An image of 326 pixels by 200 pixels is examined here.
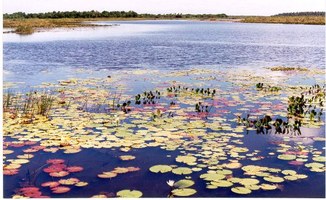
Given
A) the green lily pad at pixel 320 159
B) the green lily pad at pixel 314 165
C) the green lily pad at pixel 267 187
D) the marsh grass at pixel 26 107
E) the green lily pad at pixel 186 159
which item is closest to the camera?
the green lily pad at pixel 267 187

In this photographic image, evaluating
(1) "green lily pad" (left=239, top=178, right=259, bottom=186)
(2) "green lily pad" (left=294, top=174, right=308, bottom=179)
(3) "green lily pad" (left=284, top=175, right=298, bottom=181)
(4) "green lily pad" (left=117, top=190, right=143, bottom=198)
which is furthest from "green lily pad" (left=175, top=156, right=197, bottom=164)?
(2) "green lily pad" (left=294, top=174, right=308, bottom=179)

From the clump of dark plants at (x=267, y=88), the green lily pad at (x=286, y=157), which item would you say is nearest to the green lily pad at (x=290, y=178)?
the green lily pad at (x=286, y=157)

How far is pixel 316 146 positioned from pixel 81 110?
14.6ft

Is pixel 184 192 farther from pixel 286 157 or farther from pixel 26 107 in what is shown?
pixel 26 107

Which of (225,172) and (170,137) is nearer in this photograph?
(225,172)

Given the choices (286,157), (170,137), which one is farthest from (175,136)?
(286,157)

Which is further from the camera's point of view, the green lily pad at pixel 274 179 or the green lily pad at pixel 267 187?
the green lily pad at pixel 274 179

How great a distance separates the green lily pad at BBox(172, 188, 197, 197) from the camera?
176 inches

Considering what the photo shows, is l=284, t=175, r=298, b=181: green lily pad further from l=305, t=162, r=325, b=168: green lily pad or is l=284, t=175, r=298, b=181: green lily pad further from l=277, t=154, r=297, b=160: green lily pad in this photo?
l=277, t=154, r=297, b=160: green lily pad

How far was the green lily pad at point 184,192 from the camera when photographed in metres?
4.47

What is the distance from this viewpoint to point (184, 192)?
178 inches

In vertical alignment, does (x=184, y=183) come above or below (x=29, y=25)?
below

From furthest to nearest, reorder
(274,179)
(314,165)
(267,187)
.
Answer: (314,165) < (274,179) < (267,187)

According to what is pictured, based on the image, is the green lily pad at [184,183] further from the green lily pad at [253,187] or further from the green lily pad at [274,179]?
the green lily pad at [274,179]
